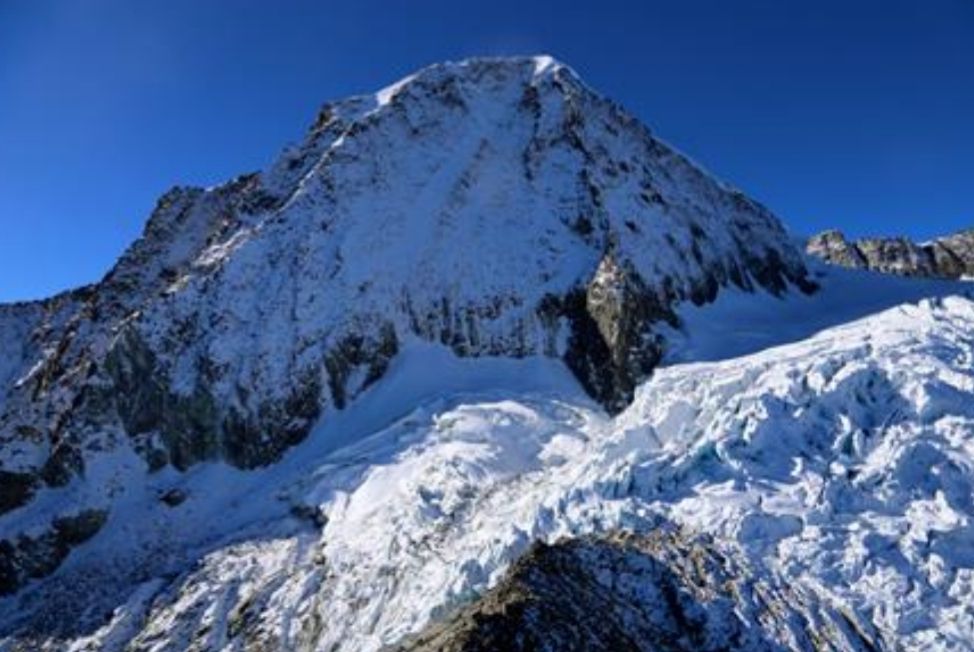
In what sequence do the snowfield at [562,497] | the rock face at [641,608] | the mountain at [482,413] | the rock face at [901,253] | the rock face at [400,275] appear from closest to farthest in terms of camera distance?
1. the rock face at [641,608]
2. the mountain at [482,413]
3. the snowfield at [562,497]
4. the rock face at [400,275]
5. the rock face at [901,253]

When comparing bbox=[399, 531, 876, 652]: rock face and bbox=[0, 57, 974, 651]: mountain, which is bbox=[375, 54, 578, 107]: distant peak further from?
bbox=[399, 531, 876, 652]: rock face

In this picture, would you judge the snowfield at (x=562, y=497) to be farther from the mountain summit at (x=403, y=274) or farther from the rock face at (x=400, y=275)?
the rock face at (x=400, y=275)

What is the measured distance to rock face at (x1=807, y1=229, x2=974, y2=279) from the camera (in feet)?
274

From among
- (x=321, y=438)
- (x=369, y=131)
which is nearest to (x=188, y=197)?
(x=369, y=131)

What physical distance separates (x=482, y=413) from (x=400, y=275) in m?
11.5

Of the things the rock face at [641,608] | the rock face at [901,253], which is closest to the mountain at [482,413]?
the rock face at [641,608]

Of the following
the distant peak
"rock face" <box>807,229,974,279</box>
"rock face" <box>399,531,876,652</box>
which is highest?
the distant peak

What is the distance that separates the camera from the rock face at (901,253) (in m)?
83.6

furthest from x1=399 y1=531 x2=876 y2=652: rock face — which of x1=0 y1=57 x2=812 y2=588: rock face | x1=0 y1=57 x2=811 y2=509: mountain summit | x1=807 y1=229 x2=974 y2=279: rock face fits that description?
x1=807 y1=229 x2=974 y2=279: rock face

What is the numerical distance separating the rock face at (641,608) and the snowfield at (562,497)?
943 millimetres

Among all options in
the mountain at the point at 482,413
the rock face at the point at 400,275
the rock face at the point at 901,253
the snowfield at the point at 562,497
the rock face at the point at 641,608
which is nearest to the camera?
the rock face at the point at 641,608

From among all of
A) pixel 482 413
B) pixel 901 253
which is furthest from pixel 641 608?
pixel 901 253

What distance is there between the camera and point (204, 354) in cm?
5006

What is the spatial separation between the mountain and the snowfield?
117 millimetres
